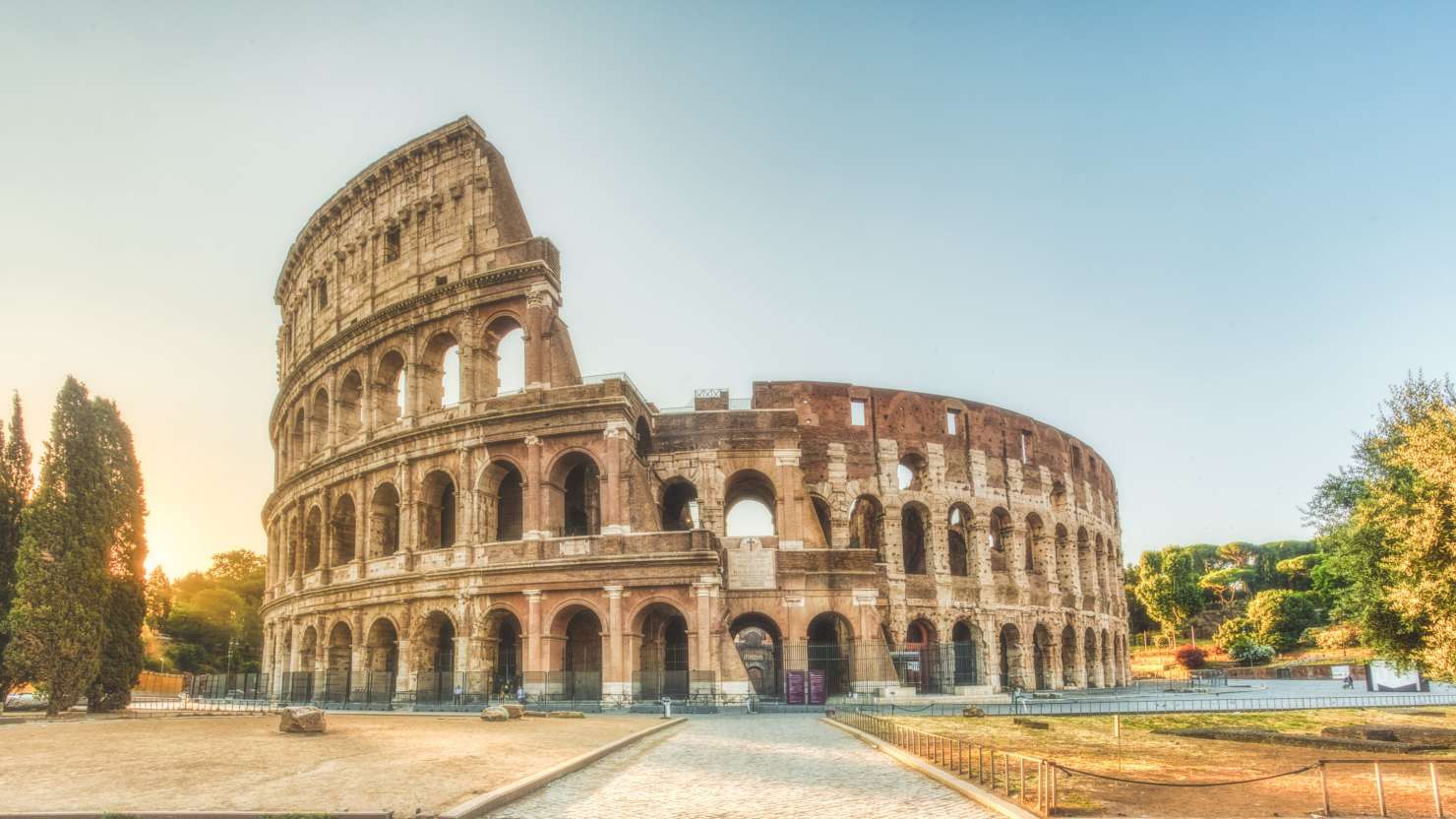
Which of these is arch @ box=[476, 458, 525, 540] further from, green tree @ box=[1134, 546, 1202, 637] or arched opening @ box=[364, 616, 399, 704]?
green tree @ box=[1134, 546, 1202, 637]

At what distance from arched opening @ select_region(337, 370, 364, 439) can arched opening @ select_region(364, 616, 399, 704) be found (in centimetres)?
720

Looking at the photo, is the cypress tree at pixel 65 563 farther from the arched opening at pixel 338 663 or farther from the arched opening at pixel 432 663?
the arched opening at pixel 432 663

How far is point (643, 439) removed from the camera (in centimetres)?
3225

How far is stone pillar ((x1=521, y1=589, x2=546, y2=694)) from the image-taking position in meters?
26.4

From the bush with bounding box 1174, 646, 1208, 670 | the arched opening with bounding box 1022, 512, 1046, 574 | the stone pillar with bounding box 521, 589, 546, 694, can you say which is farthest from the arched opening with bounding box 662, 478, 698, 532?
the bush with bounding box 1174, 646, 1208, 670

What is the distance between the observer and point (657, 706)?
2531cm

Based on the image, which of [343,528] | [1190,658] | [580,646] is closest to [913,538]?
[580,646]

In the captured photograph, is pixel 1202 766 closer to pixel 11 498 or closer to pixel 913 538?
pixel 913 538

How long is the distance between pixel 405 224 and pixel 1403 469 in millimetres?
28922

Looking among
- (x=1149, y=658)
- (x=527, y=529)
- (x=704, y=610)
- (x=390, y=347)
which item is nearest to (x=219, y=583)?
(x=390, y=347)

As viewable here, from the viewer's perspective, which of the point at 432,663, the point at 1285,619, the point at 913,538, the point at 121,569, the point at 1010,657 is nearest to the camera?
the point at 121,569

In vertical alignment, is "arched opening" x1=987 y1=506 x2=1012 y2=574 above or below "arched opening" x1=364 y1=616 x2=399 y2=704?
above

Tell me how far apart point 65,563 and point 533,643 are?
499 inches

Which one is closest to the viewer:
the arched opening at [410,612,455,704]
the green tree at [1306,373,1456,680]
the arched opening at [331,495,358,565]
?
the green tree at [1306,373,1456,680]
